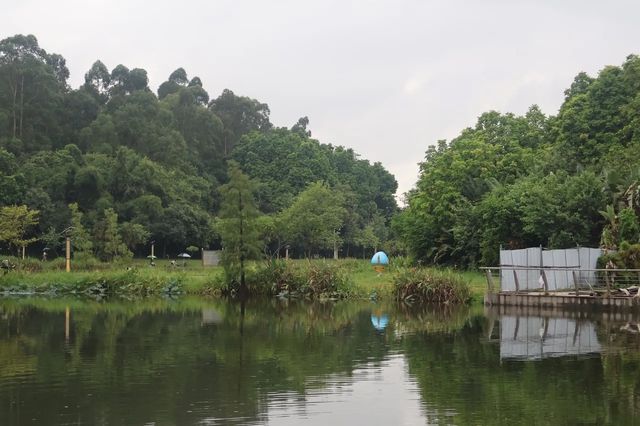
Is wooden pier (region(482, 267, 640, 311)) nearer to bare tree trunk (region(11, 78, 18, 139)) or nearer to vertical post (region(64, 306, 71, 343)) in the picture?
vertical post (region(64, 306, 71, 343))

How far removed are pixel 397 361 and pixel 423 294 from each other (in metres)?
18.5

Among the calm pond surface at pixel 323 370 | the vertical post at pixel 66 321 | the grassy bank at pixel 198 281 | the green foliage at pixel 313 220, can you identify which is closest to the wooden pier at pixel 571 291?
the calm pond surface at pixel 323 370

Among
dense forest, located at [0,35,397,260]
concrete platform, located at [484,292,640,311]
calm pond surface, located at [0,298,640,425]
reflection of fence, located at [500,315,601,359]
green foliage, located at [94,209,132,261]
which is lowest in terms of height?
calm pond surface, located at [0,298,640,425]

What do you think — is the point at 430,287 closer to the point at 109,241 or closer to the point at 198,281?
the point at 198,281

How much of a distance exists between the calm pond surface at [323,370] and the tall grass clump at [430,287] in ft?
18.8

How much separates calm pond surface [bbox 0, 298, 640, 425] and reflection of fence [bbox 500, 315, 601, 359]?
0.20 ft

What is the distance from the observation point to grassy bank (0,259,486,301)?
130ft

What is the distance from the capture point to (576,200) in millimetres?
38562

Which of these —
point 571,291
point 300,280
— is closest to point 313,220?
point 300,280

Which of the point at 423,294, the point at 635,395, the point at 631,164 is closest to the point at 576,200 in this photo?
the point at 631,164

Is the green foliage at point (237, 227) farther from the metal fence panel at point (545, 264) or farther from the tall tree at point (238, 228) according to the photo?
the metal fence panel at point (545, 264)

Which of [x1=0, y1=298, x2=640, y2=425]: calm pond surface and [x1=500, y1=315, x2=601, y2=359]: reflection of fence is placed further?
[x1=500, y1=315, x2=601, y2=359]: reflection of fence

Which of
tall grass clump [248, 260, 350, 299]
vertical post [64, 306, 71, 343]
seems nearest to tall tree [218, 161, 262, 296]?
tall grass clump [248, 260, 350, 299]

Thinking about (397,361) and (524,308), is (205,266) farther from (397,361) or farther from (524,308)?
(397,361)
